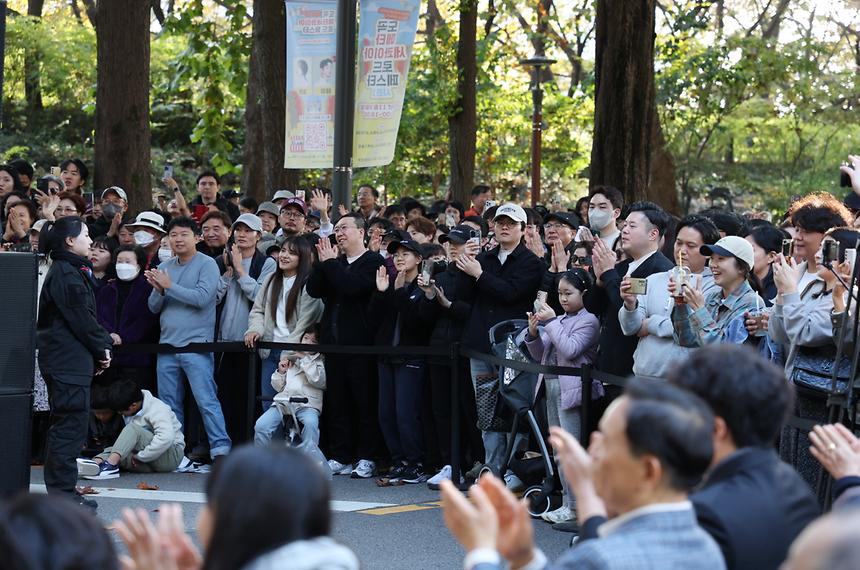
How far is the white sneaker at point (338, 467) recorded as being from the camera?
11.8 m

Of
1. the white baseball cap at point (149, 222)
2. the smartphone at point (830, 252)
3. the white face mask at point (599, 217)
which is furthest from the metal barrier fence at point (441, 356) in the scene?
the smartphone at point (830, 252)

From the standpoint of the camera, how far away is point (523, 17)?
37344 mm

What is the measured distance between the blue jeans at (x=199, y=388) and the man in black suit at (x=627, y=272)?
4108 mm

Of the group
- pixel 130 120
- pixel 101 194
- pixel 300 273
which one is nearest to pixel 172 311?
pixel 300 273

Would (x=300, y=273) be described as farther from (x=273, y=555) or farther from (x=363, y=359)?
(x=273, y=555)

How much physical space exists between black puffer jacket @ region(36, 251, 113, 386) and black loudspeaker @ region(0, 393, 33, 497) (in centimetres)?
108

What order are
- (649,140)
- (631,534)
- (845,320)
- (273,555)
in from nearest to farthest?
1. (273,555)
2. (631,534)
3. (845,320)
4. (649,140)

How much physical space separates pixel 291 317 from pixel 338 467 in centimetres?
139

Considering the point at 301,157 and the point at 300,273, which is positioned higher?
the point at 301,157

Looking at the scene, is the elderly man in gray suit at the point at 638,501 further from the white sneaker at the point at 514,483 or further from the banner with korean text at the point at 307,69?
the banner with korean text at the point at 307,69

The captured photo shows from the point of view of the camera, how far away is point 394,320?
461 inches

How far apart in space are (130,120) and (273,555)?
50.7ft

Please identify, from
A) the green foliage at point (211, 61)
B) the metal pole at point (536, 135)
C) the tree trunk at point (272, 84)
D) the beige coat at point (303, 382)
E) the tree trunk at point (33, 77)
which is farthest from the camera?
the tree trunk at point (33, 77)

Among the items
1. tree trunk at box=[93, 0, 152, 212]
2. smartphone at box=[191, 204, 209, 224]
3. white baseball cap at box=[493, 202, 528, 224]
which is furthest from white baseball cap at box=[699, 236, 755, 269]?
tree trunk at box=[93, 0, 152, 212]
